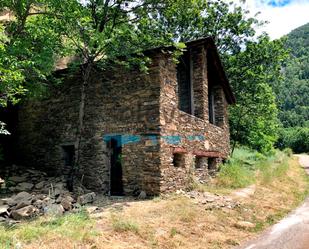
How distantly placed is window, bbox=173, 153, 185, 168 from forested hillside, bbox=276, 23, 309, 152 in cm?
4170

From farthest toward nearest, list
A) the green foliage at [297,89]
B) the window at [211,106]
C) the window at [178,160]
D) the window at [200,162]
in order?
the green foliage at [297,89]
the window at [211,106]
the window at [200,162]
the window at [178,160]

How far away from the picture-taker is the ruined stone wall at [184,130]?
9972 millimetres

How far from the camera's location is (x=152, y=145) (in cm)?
976

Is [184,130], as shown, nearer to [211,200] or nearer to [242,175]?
[211,200]

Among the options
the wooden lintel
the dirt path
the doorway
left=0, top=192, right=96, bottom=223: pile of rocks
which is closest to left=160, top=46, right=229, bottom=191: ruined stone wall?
the wooden lintel

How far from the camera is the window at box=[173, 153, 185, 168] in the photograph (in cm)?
1098

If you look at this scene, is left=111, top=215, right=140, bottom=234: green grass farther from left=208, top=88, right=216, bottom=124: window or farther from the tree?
the tree

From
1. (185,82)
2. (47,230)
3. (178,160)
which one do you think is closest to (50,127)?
(178,160)

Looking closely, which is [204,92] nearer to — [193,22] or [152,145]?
[152,145]

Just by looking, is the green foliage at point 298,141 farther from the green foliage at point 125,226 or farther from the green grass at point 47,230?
the green grass at point 47,230

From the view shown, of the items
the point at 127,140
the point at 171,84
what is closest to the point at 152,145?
the point at 127,140

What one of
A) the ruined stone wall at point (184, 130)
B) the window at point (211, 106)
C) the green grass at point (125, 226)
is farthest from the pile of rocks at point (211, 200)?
the window at point (211, 106)

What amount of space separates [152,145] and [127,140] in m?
0.94

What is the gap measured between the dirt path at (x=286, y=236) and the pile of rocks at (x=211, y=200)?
156 centimetres
